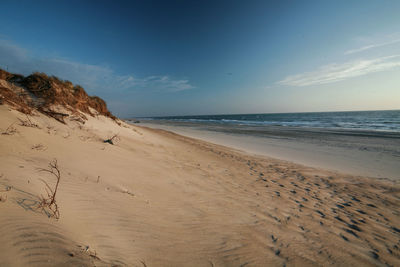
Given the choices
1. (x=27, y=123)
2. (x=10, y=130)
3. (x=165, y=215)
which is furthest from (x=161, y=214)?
(x=27, y=123)

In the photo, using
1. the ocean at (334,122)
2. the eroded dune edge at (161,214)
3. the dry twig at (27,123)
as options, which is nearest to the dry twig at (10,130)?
the eroded dune edge at (161,214)

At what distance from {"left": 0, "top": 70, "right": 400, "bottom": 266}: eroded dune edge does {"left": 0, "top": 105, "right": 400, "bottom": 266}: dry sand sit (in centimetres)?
1

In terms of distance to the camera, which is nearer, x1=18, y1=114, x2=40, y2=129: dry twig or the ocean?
x1=18, y1=114, x2=40, y2=129: dry twig

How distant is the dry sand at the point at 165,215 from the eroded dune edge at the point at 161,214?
0.05 feet

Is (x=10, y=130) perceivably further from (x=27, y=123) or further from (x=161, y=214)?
(x=161, y=214)

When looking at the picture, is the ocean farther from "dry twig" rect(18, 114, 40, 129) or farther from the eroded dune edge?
"dry twig" rect(18, 114, 40, 129)

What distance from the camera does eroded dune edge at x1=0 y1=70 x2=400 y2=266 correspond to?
1615mm

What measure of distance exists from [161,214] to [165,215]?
70mm

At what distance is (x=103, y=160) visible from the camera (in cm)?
418

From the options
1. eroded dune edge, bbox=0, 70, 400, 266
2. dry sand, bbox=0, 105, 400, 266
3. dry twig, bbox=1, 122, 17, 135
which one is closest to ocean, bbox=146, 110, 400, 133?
dry sand, bbox=0, 105, 400, 266

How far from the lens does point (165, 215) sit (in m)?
2.72

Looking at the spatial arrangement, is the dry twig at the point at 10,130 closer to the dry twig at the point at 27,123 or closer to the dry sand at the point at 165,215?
the dry sand at the point at 165,215

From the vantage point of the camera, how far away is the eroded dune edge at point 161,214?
162 cm

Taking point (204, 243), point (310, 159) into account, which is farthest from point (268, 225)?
point (310, 159)
